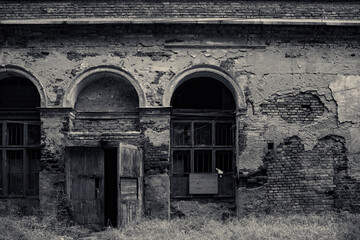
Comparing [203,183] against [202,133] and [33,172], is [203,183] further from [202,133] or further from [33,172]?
[33,172]

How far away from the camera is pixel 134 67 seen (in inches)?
361

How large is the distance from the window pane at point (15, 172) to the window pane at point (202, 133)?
413 cm

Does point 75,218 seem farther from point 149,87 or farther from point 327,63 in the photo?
point 327,63

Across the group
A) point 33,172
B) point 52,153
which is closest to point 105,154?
point 52,153

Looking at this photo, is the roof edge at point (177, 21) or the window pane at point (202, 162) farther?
the window pane at point (202, 162)

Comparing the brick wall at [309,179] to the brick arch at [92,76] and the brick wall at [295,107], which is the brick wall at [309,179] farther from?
the brick arch at [92,76]

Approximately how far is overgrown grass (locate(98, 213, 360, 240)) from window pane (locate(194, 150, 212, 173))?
115 cm

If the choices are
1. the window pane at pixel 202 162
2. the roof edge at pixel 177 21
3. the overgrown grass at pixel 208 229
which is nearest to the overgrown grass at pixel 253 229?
the overgrown grass at pixel 208 229

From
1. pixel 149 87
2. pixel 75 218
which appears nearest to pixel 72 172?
pixel 75 218

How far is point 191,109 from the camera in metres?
9.55

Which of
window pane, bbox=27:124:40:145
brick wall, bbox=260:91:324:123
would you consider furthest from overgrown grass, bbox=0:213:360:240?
brick wall, bbox=260:91:324:123

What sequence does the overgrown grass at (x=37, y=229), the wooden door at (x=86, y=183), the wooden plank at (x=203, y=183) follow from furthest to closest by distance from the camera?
the wooden plank at (x=203, y=183), the wooden door at (x=86, y=183), the overgrown grass at (x=37, y=229)

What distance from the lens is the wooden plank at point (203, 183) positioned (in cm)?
933

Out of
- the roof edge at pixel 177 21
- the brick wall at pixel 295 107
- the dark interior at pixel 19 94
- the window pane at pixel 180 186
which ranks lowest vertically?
the window pane at pixel 180 186
